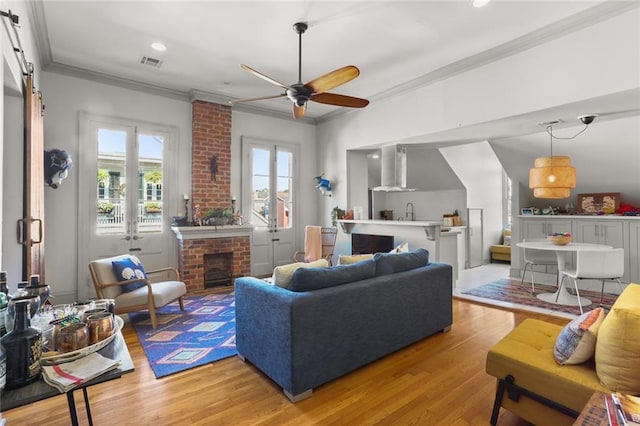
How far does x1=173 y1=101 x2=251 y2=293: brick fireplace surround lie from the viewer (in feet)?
16.6

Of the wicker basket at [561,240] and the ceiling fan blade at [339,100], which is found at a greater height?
the ceiling fan blade at [339,100]

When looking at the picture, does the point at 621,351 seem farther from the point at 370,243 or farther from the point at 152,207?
the point at 152,207

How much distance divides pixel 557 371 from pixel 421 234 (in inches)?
135

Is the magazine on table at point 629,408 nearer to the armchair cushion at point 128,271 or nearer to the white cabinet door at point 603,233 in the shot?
the armchair cushion at point 128,271

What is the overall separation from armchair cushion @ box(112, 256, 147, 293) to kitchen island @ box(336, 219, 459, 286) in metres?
3.42

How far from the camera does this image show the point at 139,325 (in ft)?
11.9

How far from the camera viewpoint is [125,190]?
485 centimetres

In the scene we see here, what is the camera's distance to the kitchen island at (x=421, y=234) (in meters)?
4.91

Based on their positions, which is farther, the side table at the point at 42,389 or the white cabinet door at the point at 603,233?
the white cabinet door at the point at 603,233

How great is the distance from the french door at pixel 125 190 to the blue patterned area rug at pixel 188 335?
1.21 m

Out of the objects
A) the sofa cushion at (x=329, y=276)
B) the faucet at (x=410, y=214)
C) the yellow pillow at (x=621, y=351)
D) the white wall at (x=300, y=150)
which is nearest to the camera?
the yellow pillow at (x=621, y=351)

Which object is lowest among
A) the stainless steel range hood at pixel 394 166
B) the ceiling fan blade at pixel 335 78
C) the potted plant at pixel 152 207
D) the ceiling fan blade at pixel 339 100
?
the potted plant at pixel 152 207

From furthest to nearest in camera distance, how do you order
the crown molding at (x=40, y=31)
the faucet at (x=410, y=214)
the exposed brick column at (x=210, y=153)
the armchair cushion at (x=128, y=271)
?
the faucet at (x=410, y=214)
the exposed brick column at (x=210, y=153)
the armchair cushion at (x=128, y=271)
the crown molding at (x=40, y=31)

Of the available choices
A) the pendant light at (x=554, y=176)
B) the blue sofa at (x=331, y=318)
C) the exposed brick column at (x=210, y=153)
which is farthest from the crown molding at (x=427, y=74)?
the blue sofa at (x=331, y=318)
